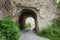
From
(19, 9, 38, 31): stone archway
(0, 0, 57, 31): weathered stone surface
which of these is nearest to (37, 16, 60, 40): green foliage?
(0, 0, 57, 31): weathered stone surface

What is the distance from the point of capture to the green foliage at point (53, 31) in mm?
15527

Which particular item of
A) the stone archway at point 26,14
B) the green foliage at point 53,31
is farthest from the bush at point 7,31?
the stone archway at point 26,14

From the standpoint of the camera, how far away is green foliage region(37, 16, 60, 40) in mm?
15527

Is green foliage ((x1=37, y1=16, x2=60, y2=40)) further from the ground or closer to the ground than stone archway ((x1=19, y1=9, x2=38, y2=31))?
closer to the ground

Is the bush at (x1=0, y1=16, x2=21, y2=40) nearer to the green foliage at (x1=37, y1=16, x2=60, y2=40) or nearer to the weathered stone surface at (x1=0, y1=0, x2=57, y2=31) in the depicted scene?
the green foliage at (x1=37, y1=16, x2=60, y2=40)

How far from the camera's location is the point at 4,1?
1612cm

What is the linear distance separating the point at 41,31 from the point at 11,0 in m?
3.67

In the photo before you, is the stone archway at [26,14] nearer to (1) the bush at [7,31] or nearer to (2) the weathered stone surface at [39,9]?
(2) the weathered stone surface at [39,9]

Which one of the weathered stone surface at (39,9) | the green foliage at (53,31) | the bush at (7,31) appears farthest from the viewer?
the weathered stone surface at (39,9)

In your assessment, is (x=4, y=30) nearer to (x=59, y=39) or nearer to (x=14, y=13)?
(x=59, y=39)

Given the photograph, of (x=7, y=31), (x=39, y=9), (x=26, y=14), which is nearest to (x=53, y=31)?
(x=39, y=9)

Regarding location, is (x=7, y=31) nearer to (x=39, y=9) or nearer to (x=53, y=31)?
(x=53, y=31)

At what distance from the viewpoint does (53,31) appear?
53.4 ft

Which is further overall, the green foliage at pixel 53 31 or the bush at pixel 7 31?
the green foliage at pixel 53 31
